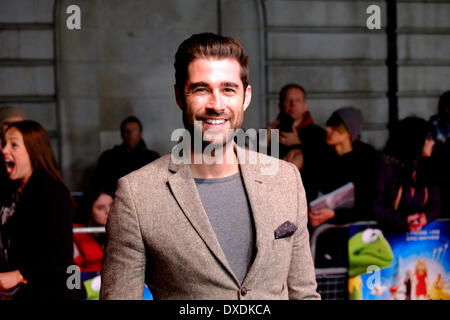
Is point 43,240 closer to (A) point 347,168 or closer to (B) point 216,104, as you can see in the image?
(B) point 216,104

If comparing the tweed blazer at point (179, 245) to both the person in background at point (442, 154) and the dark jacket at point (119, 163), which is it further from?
the dark jacket at point (119, 163)

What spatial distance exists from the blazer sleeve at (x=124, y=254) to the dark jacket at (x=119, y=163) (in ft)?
14.6

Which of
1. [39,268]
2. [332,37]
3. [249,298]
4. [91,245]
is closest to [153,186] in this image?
[249,298]

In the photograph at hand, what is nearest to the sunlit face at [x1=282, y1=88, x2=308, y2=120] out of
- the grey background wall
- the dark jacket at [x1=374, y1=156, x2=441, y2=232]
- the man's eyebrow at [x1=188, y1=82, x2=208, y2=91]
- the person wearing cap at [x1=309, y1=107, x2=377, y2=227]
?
the person wearing cap at [x1=309, y1=107, x2=377, y2=227]

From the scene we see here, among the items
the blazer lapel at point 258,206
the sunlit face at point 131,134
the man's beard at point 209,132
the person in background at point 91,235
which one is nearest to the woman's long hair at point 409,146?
the person in background at point 91,235

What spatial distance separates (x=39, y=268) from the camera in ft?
13.7

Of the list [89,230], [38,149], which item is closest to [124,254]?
[38,149]

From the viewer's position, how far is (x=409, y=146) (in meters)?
6.02

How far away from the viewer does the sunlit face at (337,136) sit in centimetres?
601

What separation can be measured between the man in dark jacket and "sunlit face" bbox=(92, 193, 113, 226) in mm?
924

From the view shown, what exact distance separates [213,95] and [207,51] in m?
0.15

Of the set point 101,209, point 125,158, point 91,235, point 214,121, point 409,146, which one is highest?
point 214,121

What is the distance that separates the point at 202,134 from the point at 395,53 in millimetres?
7903

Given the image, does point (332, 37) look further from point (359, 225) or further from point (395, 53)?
point (359, 225)
